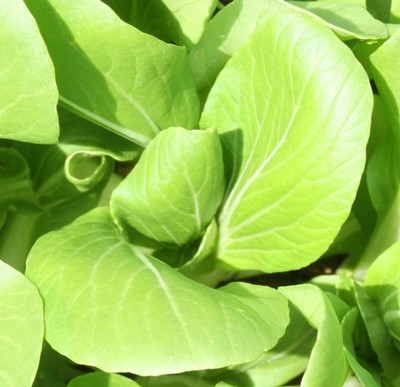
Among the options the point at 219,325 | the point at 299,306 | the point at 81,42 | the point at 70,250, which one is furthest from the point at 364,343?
the point at 81,42

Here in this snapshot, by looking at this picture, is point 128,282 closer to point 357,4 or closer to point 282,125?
point 282,125

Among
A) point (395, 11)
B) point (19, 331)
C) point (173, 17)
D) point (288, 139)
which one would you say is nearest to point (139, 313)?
point (19, 331)

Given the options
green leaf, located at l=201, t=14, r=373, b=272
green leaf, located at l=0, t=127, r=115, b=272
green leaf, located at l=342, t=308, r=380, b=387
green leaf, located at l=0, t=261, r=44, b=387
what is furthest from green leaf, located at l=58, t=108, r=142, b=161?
green leaf, located at l=342, t=308, r=380, b=387

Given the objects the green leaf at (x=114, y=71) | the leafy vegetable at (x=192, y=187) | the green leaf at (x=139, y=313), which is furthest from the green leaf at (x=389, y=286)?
the green leaf at (x=114, y=71)

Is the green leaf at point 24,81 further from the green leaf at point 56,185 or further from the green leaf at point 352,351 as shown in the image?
the green leaf at point 352,351

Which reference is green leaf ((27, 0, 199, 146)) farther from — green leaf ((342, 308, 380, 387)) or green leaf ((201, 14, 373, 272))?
green leaf ((342, 308, 380, 387))

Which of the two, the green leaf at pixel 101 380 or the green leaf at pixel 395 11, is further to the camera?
the green leaf at pixel 395 11
